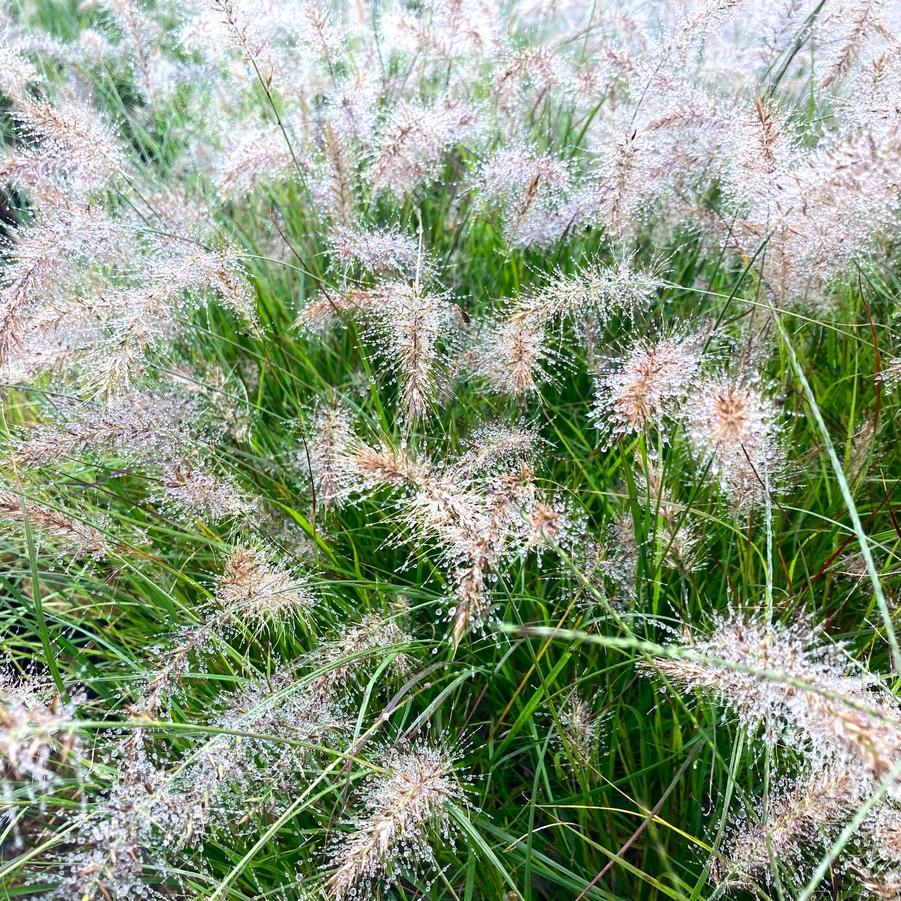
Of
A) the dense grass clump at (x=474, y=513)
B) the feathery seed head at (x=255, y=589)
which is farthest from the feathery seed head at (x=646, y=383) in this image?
the feathery seed head at (x=255, y=589)

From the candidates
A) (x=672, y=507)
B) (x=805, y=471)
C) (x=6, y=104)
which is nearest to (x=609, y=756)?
(x=672, y=507)

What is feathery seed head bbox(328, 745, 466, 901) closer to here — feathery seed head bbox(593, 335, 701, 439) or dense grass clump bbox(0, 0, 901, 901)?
dense grass clump bbox(0, 0, 901, 901)

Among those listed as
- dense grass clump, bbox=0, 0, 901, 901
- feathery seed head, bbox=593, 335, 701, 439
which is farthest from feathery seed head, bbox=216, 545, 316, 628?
feathery seed head, bbox=593, 335, 701, 439

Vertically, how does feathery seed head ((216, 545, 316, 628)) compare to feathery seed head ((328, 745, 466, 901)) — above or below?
above

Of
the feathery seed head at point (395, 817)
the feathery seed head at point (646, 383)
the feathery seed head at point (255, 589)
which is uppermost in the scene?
the feathery seed head at point (646, 383)

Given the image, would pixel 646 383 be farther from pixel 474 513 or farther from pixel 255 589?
pixel 255 589

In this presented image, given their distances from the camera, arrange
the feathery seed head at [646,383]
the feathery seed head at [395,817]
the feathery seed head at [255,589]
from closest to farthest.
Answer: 1. the feathery seed head at [395,817]
2. the feathery seed head at [646,383]
3. the feathery seed head at [255,589]

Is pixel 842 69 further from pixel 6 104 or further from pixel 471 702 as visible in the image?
pixel 6 104

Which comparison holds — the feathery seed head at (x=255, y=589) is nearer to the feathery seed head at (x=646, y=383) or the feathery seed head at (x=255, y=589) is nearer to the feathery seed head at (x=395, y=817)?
the feathery seed head at (x=395, y=817)
